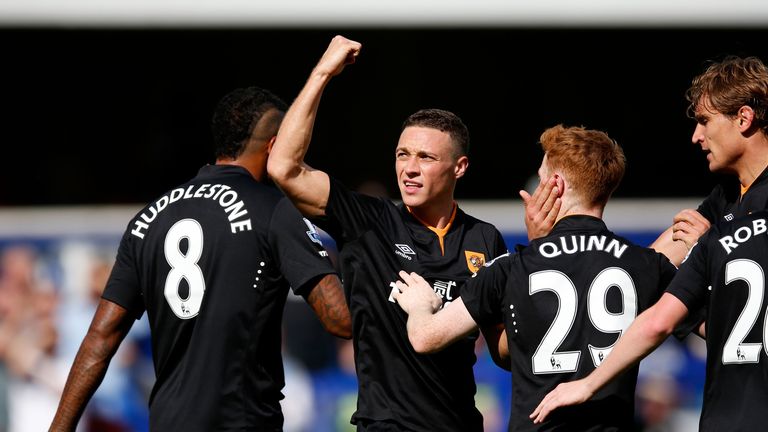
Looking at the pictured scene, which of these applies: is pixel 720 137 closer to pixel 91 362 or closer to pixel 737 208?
pixel 737 208

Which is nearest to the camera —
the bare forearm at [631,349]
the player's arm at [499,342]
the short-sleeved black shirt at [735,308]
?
the bare forearm at [631,349]

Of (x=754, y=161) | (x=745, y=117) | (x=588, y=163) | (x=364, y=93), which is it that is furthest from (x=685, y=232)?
(x=364, y=93)

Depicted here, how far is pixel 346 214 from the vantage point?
4883mm

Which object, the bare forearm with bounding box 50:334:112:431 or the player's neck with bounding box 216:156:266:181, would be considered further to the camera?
the player's neck with bounding box 216:156:266:181

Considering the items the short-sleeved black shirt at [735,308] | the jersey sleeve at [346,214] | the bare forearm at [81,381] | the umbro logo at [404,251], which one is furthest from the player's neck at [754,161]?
the bare forearm at [81,381]

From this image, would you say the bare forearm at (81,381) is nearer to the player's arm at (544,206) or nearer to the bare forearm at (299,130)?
the bare forearm at (299,130)

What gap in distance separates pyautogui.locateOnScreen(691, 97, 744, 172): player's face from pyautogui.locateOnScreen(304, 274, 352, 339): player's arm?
5.32 ft

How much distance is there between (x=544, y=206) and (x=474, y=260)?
0.73m

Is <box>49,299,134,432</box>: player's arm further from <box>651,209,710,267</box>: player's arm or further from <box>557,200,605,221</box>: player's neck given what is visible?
<box>651,209,710,267</box>: player's arm

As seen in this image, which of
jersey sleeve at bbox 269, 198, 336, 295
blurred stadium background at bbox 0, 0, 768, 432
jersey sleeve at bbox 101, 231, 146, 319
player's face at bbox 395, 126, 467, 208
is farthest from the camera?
blurred stadium background at bbox 0, 0, 768, 432

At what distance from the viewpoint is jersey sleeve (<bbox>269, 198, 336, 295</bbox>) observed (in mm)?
4777

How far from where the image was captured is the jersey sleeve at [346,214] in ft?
15.9

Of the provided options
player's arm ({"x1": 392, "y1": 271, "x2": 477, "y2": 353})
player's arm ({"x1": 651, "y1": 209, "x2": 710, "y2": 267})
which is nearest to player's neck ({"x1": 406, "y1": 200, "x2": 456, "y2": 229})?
player's arm ({"x1": 392, "y1": 271, "x2": 477, "y2": 353})

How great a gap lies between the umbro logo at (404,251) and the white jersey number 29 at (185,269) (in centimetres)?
85
